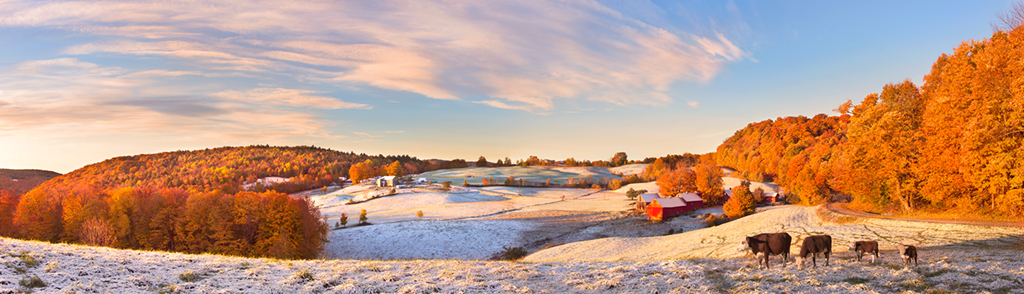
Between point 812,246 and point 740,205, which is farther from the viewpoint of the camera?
point 740,205

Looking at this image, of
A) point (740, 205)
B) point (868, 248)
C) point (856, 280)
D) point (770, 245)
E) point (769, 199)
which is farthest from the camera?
point (769, 199)

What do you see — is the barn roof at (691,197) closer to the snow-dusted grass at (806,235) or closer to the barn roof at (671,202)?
the barn roof at (671,202)

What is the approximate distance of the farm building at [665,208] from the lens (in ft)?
214

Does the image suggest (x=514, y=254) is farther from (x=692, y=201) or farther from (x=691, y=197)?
(x=691, y=197)

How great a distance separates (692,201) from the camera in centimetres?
7331

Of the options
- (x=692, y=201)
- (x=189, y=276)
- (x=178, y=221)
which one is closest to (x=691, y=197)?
(x=692, y=201)

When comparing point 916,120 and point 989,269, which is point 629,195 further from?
point 989,269

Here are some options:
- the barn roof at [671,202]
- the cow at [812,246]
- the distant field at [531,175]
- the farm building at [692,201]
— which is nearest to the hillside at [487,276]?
the cow at [812,246]

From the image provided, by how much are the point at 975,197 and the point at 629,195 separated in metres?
74.8

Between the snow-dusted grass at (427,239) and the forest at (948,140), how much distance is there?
36.0 metres

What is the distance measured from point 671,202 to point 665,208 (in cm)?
425

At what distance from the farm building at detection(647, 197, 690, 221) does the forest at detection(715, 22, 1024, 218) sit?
24.1m

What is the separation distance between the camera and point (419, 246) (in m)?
51.4

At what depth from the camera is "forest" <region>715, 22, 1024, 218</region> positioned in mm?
26141
